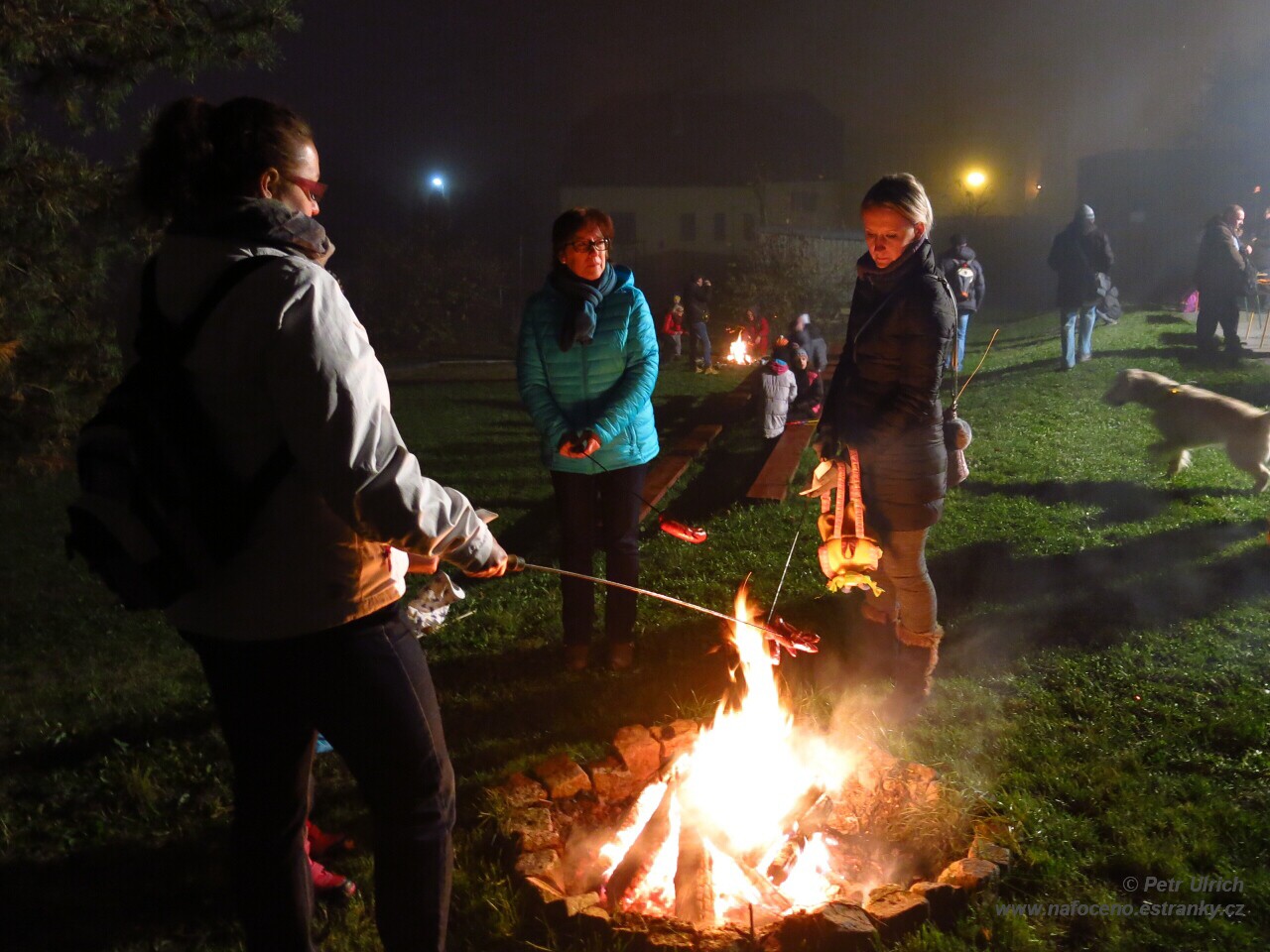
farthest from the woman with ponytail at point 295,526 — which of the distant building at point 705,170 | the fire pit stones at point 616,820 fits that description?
the distant building at point 705,170

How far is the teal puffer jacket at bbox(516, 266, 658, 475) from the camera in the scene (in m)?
4.36

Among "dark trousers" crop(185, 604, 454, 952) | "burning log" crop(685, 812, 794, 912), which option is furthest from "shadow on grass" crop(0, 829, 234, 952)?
"burning log" crop(685, 812, 794, 912)

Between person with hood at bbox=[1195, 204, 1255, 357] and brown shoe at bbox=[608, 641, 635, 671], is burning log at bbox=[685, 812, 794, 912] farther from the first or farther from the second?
person with hood at bbox=[1195, 204, 1255, 357]

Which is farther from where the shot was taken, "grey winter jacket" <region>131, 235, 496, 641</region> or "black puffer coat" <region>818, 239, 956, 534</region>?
"black puffer coat" <region>818, 239, 956, 534</region>

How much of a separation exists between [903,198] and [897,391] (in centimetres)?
70

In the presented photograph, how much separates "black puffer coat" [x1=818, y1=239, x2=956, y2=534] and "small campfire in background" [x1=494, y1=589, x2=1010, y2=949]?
0.76 m

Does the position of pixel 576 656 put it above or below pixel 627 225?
below

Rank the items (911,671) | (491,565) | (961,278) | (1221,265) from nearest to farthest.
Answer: (491,565) < (911,671) < (1221,265) < (961,278)

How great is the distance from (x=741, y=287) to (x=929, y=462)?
2032 centimetres

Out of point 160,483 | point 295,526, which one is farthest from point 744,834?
point 160,483

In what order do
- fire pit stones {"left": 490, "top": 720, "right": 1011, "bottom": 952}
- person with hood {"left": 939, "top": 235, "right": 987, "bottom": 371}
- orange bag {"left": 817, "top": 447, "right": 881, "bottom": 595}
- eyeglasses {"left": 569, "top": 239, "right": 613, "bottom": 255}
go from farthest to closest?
person with hood {"left": 939, "top": 235, "right": 987, "bottom": 371} → eyeglasses {"left": 569, "top": 239, "right": 613, "bottom": 255} → orange bag {"left": 817, "top": 447, "right": 881, "bottom": 595} → fire pit stones {"left": 490, "top": 720, "right": 1011, "bottom": 952}

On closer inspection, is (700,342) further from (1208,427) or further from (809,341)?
(1208,427)

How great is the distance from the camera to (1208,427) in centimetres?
725

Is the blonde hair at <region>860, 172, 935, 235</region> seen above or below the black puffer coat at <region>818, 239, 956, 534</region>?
above
